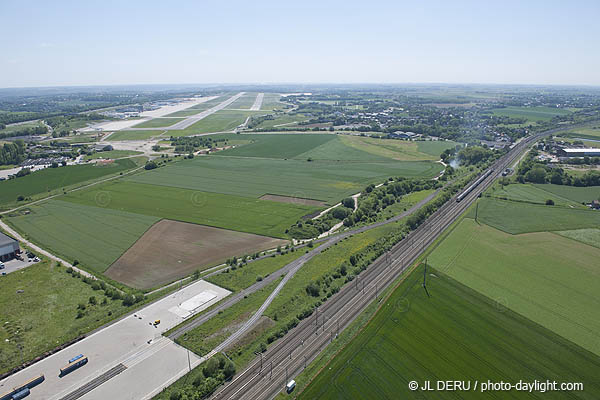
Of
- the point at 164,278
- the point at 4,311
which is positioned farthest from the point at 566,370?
the point at 4,311

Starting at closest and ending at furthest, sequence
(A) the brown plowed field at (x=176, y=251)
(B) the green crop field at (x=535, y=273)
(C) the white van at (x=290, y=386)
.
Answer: (C) the white van at (x=290, y=386) < (B) the green crop field at (x=535, y=273) < (A) the brown plowed field at (x=176, y=251)

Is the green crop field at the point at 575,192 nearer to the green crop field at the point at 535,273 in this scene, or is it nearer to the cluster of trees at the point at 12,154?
the green crop field at the point at 535,273

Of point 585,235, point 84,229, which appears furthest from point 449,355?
point 84,229

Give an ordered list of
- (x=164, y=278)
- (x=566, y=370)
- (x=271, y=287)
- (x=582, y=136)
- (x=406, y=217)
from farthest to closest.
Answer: (x=582, y=136) → (x=406, y=217) → (x=164, y=278) → (x=271, y=287) → (x=566, y=370)

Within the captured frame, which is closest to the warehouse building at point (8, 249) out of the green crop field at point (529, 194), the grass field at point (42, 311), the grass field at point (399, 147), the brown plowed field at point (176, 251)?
the grass field at point (42, 311)

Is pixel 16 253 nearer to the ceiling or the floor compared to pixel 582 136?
nearer to the floor

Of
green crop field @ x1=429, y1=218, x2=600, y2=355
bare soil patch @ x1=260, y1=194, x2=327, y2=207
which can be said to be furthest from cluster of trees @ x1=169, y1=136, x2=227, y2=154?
green crop field @ x1=429, y1=218, x2=600, y2=355

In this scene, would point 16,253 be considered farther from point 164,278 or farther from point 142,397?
point 142,397
